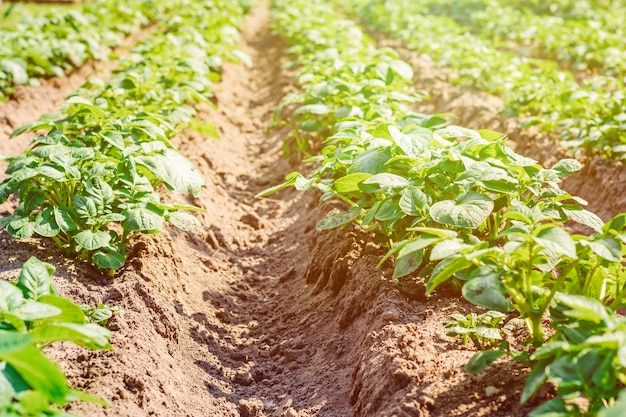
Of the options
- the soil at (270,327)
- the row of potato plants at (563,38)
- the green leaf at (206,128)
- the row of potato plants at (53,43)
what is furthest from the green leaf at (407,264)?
the row of potato plants at (563,38)

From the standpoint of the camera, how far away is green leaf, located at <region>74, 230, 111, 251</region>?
2.88 metres

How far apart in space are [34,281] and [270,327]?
155 centimetres

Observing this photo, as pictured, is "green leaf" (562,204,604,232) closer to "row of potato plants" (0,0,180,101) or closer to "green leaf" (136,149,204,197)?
"green leaf" (136,149,204,197)

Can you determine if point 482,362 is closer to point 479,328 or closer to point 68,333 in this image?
point 479,328

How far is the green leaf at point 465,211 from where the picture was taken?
2.54 meters

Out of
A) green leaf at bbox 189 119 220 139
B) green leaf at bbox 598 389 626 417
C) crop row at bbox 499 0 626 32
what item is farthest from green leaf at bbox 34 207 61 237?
crop row at bbox 499 0 626 32

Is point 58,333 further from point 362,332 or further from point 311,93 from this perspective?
point 311,93

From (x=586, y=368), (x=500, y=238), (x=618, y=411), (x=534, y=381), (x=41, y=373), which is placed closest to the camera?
(x=618, y=411)

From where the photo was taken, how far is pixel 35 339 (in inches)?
76.7

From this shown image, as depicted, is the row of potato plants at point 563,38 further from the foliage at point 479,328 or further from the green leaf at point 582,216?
the foliage at point 479,328

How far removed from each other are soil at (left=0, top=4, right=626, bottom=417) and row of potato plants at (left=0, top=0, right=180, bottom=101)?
7.54ft

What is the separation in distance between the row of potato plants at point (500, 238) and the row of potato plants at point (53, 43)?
313cm

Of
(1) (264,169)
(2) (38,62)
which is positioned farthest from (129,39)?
(1) (264,169)

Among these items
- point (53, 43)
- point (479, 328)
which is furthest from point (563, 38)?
point (479, 328)
